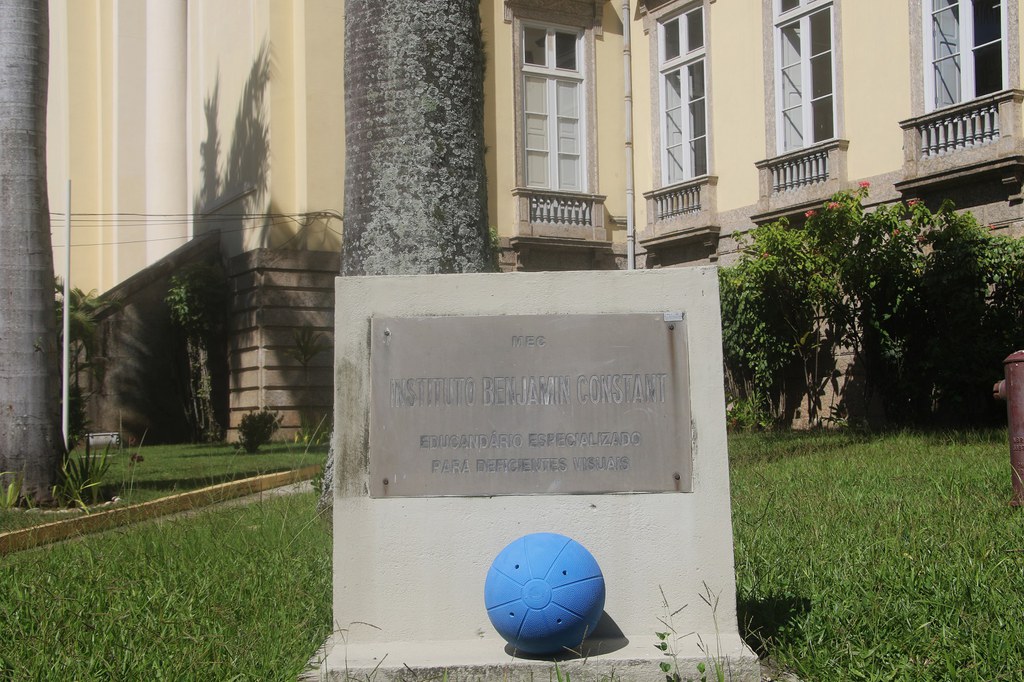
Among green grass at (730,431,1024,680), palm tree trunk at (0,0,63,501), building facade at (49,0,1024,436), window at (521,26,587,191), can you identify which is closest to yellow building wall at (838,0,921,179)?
building facade at (49,0,1024,436)

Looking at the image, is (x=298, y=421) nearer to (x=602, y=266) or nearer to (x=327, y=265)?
(x=327, y=265)

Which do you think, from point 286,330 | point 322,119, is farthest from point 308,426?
point 322,119

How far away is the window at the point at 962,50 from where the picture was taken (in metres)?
14.9

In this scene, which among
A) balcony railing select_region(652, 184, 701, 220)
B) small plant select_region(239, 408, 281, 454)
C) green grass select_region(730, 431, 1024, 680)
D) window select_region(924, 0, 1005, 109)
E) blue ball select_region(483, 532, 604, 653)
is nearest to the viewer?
blue ball select_region(483, 532, 604, 653)

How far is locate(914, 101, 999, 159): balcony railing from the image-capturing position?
1449cm

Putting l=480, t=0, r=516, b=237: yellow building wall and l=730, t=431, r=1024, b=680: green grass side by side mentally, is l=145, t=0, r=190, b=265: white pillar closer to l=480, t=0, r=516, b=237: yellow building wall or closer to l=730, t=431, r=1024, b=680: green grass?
l=480, t=0, r=516, b=237: yellow building wall

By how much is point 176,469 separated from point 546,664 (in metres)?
10.4

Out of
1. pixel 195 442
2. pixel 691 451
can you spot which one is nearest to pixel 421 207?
pixel 691 451

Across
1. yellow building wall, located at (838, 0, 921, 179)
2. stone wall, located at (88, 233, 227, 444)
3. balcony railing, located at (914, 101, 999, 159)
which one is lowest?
stone wall, located at (88, 233, 227, 444)

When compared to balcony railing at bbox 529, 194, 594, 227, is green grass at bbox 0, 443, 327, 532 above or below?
below

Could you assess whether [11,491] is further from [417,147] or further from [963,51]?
[963,51]

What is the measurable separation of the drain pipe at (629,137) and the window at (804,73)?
3706 mm

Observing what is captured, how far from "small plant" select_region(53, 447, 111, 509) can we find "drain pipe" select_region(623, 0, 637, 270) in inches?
511

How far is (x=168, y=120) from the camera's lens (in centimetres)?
2497
